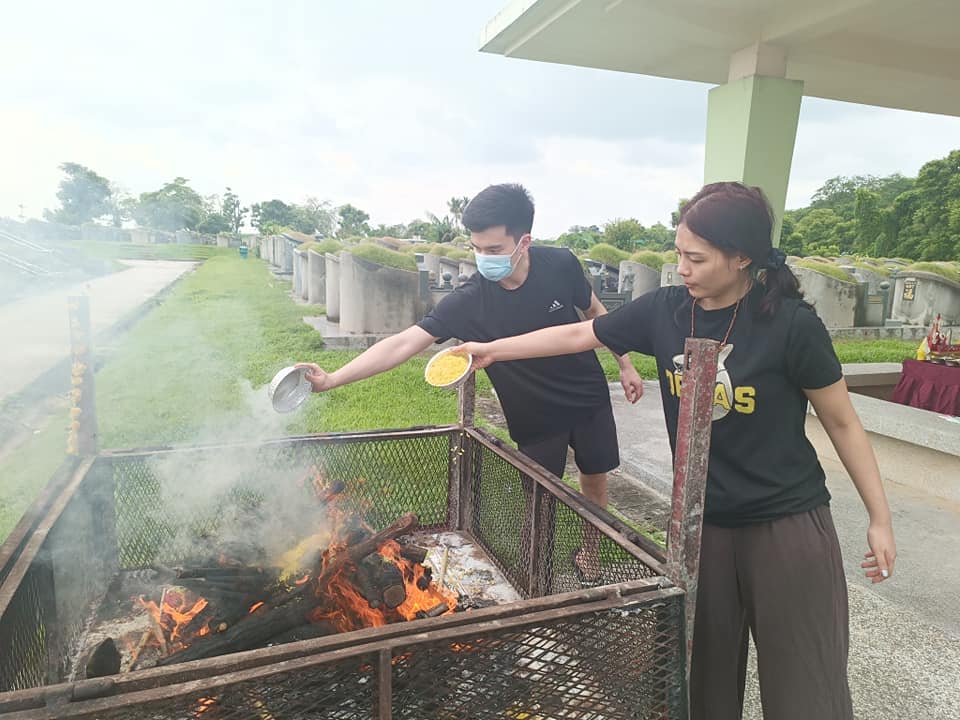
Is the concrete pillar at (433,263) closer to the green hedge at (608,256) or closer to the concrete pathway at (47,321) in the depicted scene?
the green hedge at (608,256)

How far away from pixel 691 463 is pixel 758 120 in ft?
14.5

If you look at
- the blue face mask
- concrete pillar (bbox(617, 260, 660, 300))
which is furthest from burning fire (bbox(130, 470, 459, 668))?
concrete pillar (bbox(617, 260, 660, 300))

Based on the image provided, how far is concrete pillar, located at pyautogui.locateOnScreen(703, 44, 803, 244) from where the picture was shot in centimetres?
480

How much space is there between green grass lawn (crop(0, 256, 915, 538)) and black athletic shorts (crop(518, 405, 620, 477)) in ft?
4.57

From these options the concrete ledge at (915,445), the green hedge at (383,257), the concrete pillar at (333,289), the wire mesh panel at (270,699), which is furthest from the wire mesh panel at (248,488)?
the concrete pillar at (333,289)

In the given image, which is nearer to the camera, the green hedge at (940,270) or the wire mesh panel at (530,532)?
the wire mesh panel at (530,532)

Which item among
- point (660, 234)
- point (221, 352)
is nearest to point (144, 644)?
point (221, 352)

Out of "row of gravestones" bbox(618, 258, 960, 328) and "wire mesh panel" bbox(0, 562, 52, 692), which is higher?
"row of gravestones" bbox(618, 258, 960, 328)

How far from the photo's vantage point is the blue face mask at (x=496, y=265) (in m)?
2.52

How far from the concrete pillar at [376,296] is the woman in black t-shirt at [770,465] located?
8.33 meters

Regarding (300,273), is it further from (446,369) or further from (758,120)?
(446,369)

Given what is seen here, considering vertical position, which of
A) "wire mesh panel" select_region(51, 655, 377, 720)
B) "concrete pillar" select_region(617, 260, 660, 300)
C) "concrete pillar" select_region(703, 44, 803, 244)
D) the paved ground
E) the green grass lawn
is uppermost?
"concrete pillar" select_region(703, 44, 803, 244)

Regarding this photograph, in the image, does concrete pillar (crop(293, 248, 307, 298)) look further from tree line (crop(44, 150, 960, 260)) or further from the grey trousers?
the grey trousers

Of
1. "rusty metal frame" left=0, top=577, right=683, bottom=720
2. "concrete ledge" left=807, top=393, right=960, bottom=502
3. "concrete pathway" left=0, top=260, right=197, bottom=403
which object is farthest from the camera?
"concrete pathway" left=0, top=260, right=197, bottom=403
